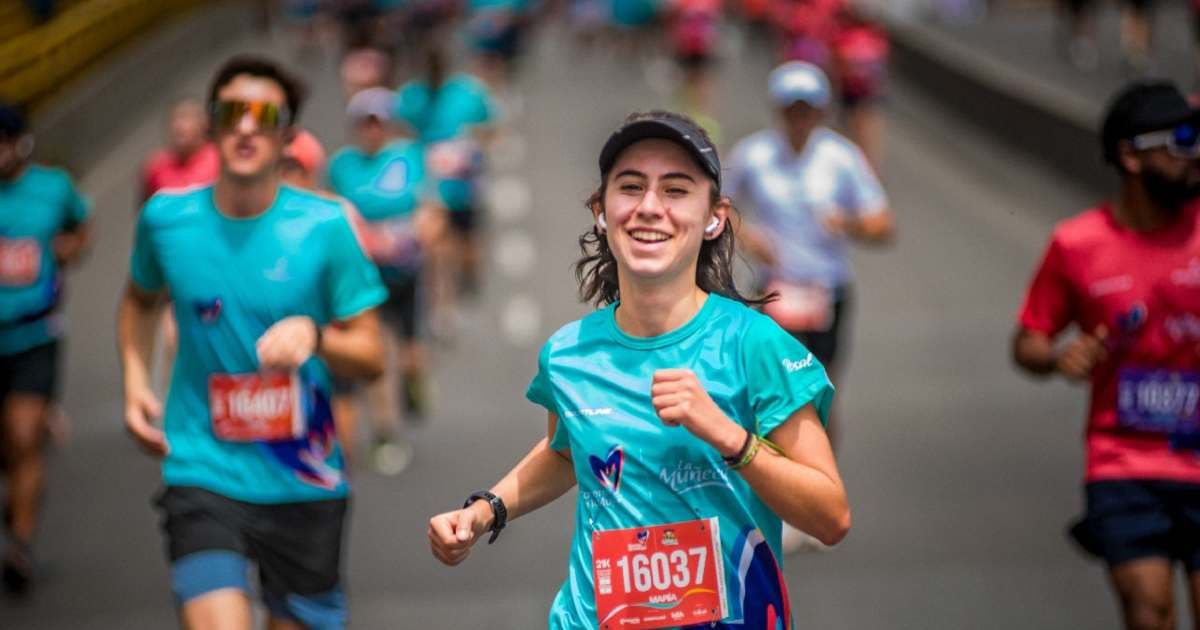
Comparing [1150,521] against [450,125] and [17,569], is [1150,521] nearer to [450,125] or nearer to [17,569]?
[17,569]

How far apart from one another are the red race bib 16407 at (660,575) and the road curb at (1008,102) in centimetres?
1165

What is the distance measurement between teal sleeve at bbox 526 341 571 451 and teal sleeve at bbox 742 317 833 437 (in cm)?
50

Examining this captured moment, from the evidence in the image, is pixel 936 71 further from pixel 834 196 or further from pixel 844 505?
pixel 844 505

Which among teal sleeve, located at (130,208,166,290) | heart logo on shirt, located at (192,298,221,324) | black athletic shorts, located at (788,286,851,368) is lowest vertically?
heart logo on shirt, located at (192,298,221,324)

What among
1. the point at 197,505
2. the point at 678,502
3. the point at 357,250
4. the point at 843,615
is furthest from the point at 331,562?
the point at 843,615

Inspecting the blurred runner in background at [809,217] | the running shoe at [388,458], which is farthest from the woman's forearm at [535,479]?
the running shoe at [388,458]

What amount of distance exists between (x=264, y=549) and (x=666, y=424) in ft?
7.06

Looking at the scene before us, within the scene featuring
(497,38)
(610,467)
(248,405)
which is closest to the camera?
(610,467)

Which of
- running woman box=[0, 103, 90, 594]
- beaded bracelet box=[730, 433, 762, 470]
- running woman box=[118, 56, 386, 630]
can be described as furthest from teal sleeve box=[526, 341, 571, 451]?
running woman box=[0, 103, 90, 594]

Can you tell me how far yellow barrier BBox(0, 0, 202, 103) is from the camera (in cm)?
2003

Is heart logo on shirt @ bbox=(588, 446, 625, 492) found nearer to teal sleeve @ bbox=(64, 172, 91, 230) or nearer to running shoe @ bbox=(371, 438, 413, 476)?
teal sleeve @ bbox=(64, 172, 91, 230)

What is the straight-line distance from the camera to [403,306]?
11883 millimetres

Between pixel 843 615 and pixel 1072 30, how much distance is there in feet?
58.4

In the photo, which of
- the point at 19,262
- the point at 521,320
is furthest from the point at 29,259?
the point at 521,320
